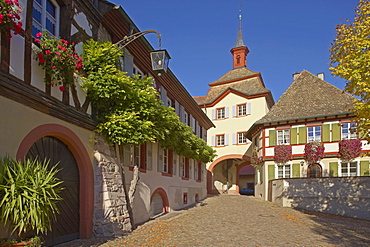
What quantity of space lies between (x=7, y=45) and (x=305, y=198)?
17.1 meters

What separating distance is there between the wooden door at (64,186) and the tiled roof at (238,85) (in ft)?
83.2

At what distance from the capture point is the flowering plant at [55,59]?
6605 mm

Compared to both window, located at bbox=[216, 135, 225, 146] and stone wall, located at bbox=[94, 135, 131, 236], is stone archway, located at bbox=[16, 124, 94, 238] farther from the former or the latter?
window, located at bbox=[216, 135, 225, 146]

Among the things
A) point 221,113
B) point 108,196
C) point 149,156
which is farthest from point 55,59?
point 221,113

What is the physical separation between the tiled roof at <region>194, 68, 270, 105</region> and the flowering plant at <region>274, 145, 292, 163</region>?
933 cm

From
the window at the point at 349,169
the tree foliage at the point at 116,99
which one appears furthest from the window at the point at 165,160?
the window at the point at 349,169

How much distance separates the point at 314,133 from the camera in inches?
875

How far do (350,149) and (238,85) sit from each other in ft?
55.1

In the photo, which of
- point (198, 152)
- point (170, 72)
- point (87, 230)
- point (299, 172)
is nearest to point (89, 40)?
point (87, 230)

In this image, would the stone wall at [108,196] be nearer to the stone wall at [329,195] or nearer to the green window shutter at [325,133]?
the stone wall at [329,195]

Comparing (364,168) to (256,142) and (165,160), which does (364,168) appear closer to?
(256,142)

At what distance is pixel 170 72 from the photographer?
15078 millimetres

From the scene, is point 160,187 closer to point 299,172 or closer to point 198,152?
point 198,152

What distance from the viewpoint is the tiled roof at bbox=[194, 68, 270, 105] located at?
32719 mm
